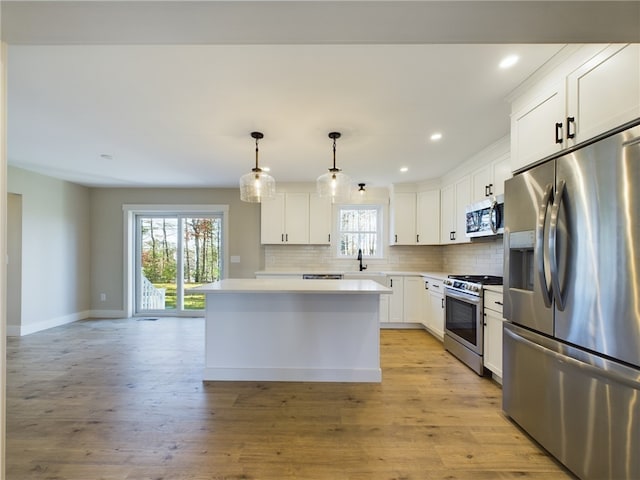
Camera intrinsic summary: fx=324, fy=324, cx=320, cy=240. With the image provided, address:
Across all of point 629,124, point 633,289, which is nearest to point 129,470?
point 633,289

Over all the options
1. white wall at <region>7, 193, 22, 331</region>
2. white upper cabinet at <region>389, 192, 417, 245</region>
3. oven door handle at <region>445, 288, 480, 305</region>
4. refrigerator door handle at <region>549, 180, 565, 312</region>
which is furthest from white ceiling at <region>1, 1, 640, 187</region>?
oven door handle at <region>445, 288, 480, 305</region>

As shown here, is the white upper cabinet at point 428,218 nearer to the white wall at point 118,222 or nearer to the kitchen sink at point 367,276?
the kitchen sink at point 367,276

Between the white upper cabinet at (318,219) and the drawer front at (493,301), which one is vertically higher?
the white upper cabinet at (318,219)

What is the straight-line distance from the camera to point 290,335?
309 cm

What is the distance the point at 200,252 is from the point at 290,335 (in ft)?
11.7

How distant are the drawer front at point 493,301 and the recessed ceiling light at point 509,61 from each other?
5.90 feet

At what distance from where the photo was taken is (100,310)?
5.93 m

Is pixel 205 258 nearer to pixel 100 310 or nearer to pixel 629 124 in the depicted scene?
pixel 100 310

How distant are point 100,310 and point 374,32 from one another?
662 cm

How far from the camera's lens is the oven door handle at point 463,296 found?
320cm

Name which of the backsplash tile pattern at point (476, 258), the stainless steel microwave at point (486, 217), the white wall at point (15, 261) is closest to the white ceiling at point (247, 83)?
the stainless steel microwave at point (486, 217)

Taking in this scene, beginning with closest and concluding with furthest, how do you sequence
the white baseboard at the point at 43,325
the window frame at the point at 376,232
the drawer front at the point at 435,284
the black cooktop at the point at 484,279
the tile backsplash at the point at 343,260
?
1. the black cooktop at the point at 484,279
2. the drawer front at the point at 435,284
3. the white baseboard at the point at 43,325
4. the tile backsplash at the point at 343,260
5. the window frame at the point at 376,232

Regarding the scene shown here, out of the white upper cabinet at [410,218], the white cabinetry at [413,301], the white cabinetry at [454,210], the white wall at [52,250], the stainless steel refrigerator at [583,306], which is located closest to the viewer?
the stainless steel refrigerator at [583,306]

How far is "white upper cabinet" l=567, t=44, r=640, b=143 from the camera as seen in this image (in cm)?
148
